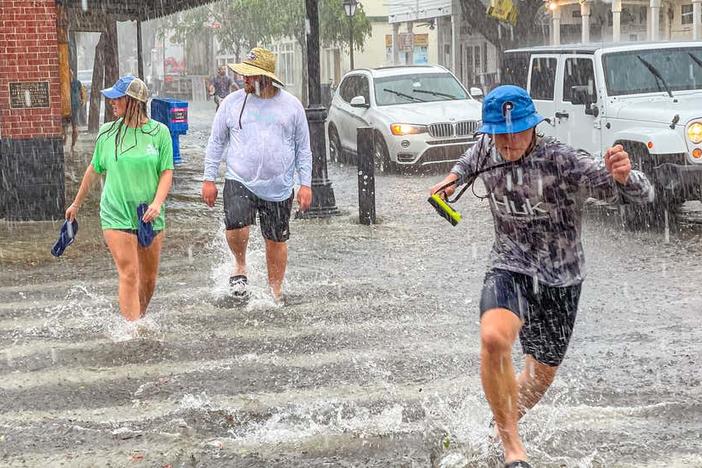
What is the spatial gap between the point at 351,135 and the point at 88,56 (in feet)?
369

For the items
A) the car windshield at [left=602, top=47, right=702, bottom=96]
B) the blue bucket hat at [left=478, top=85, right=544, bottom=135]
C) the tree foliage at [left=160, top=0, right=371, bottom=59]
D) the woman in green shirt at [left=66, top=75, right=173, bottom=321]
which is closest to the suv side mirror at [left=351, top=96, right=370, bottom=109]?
the car windshield at [left=602, top=47, right=702, bottom=96]

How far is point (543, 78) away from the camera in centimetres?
1323

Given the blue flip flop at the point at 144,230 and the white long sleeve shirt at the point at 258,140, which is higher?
the white long sleeve shirt at the point at 258,140

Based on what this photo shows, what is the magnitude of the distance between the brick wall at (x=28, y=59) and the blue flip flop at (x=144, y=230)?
590 cm

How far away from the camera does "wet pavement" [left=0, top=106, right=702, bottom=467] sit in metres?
5.06

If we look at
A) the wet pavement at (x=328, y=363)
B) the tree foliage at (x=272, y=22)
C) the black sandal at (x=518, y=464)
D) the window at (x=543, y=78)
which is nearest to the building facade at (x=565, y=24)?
the tree foliage at (x=272, y=22)

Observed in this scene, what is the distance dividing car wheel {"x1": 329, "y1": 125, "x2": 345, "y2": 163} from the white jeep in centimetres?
759

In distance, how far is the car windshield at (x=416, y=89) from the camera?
18734 millimetres

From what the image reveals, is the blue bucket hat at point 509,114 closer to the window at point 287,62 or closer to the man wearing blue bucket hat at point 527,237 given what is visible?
the man wearing blue bucket hat at point 527,237

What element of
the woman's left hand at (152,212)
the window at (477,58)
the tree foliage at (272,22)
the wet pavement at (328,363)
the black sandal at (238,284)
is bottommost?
the wet pavement at (328,363)

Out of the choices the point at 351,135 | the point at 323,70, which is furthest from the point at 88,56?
the point at 351,135

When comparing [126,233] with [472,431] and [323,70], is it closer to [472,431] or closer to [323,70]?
[472,431]

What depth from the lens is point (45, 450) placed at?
509 cm

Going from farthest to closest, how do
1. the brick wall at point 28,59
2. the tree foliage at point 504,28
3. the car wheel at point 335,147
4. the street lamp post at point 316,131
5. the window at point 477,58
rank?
the window at point 477,58
the tree foliage at point 504,28
the car wheel at point 335,147
the street lamp post at point 316,131
the brick wall at point 28,59
